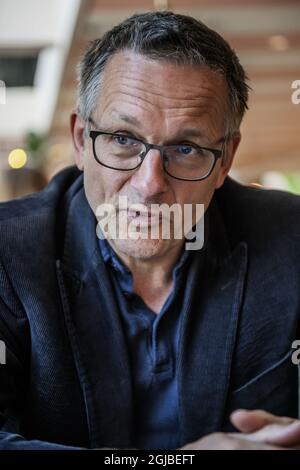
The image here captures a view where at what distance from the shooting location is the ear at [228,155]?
3.65 feet

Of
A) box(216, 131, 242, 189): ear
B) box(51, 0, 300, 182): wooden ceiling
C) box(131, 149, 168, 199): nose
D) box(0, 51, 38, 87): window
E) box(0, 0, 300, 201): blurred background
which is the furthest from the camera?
box(0, 51, 38, 87): window

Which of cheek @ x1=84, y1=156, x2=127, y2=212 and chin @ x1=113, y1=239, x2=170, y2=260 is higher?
cheek @ x1=84, y1=156, x2=127, y2=212

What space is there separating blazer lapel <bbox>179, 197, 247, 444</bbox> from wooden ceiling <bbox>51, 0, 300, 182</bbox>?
42.1 inches

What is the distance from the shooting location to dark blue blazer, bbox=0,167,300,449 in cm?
100

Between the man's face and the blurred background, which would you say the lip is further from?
the blurred background

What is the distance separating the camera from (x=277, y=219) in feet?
3.96

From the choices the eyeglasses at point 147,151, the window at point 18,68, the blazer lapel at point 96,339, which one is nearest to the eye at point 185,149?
the eyeglasses at point 147,151

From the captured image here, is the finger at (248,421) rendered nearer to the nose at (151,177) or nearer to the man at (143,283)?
the man at (143,283)

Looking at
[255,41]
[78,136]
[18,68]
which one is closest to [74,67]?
[78,136]

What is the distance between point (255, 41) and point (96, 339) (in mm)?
4836

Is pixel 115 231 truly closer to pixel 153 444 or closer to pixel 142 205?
pixel 142 205

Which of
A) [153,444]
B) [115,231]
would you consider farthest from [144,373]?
[115,231]

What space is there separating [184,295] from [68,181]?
0.30m

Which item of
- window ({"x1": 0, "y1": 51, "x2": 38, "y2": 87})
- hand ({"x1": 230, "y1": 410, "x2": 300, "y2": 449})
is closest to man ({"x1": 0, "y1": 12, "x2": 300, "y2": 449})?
hand ({"x1": 230, "y1": 410, "x2": 300, "y2": 449})
